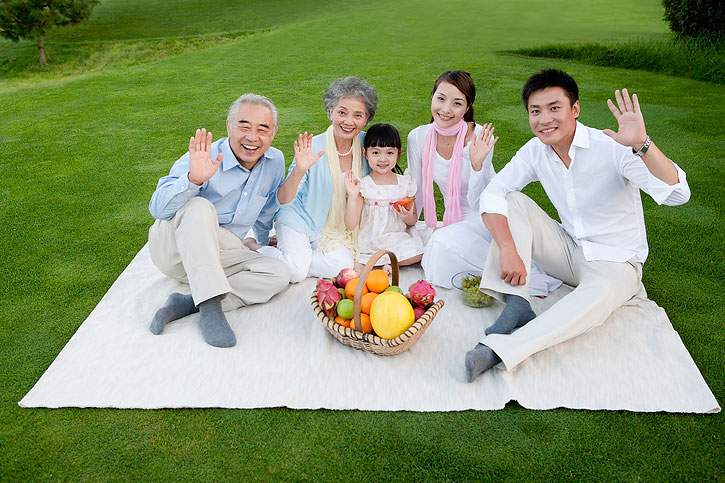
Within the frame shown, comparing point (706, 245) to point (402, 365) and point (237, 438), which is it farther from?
point (237, 438)

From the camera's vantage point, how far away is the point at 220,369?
3025mm

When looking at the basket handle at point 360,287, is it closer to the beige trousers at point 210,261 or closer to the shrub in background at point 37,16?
the beige trousers at point 210,261

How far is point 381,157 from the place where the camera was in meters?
3.98

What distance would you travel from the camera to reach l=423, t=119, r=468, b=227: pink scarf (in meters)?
4.03

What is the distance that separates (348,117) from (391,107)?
434cm

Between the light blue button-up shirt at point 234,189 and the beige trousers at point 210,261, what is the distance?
0.10m

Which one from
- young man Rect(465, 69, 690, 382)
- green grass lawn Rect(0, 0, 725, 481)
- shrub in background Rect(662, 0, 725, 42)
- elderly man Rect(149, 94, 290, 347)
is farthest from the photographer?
shrub in background Rect(662, 0, 725, 42)

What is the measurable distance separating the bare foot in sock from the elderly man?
184 mm

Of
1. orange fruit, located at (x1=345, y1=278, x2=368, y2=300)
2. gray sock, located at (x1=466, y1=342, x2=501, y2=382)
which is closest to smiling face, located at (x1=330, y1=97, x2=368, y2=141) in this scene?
orange fruit, located at (x1=345, y1=278, x2=368, y2=300)

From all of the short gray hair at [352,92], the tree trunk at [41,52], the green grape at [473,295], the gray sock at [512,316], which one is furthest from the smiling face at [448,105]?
the tree trunk at [41,52]

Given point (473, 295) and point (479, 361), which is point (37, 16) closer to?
point (473, 295)

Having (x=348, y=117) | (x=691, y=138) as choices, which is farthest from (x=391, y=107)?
(x=348, y=117)

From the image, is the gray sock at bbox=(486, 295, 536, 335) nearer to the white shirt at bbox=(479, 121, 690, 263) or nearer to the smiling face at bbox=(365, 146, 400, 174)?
the white shirt at bbox=(479, 121, 690, 263)

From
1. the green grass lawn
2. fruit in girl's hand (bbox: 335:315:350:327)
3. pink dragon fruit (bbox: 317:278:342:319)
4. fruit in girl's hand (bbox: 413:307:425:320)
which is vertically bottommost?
the green grass lawn
